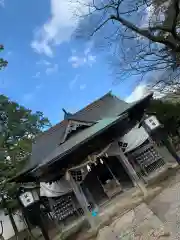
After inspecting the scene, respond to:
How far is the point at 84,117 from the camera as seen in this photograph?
19125 millimetres

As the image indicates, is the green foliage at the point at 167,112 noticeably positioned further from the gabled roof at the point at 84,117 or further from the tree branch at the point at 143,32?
the tree branch at the point at 143,32

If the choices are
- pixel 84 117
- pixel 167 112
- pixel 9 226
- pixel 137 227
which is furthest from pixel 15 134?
pixel 137 227

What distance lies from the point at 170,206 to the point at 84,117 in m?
10.2

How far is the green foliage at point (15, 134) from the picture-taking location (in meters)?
17.3

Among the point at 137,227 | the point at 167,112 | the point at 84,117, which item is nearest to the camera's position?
the point at 137,227

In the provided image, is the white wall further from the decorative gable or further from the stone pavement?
the stone pavement

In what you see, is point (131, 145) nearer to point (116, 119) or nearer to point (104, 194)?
point (104, 194)

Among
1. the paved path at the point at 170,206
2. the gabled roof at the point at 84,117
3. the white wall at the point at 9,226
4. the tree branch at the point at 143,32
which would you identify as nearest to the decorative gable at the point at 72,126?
the gabled roof at the point at 84,117

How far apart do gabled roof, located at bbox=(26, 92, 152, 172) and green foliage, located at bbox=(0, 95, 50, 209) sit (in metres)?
0.93

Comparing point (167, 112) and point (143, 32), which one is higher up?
point (143, 32)

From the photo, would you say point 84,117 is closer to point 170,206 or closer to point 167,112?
point 167,112

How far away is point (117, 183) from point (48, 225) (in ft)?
18.9

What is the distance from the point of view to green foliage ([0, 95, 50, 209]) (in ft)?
56.7

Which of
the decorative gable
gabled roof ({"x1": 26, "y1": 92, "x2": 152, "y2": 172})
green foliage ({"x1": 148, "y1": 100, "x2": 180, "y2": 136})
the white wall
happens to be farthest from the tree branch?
the white wall
